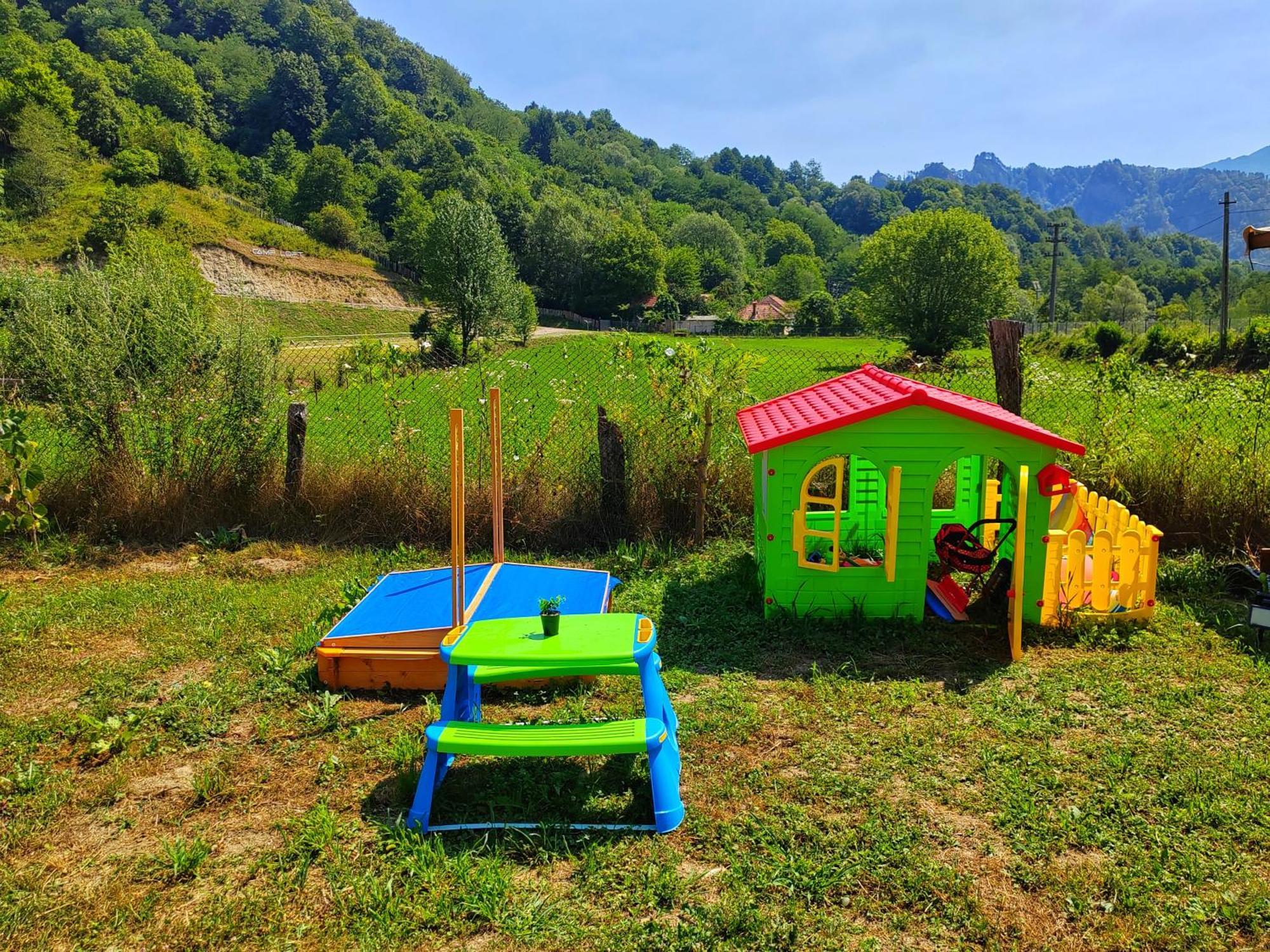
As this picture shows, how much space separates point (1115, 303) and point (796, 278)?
44.9 metres

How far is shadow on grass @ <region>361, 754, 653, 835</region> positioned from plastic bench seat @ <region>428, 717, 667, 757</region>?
0.33 meters

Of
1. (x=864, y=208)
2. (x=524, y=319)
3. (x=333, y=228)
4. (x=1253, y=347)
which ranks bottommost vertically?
(x=1253, y=347)

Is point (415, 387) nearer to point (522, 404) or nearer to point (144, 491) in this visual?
point (522, 404)

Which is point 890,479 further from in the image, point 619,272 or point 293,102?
point 293,102

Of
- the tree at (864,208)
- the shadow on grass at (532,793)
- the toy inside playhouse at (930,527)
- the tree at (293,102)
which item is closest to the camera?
the shadow on grass at (532,793)

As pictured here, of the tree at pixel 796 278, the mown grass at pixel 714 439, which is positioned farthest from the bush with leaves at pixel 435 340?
the tree at pixel 796 278

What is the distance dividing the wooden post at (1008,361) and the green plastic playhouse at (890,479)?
1.29 meters

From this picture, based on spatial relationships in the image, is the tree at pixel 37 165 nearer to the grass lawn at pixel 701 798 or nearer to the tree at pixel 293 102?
the tree at pixel 293 102

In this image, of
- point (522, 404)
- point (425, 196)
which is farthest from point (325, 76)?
point (522, 404)

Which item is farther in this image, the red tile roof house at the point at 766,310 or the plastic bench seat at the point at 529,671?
the red tile roof house at the point at 766,310

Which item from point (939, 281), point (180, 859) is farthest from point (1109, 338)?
point (180, 859)

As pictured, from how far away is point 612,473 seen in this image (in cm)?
707

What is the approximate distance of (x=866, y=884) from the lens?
2.83 meters

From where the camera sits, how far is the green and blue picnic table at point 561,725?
10.3 ft
